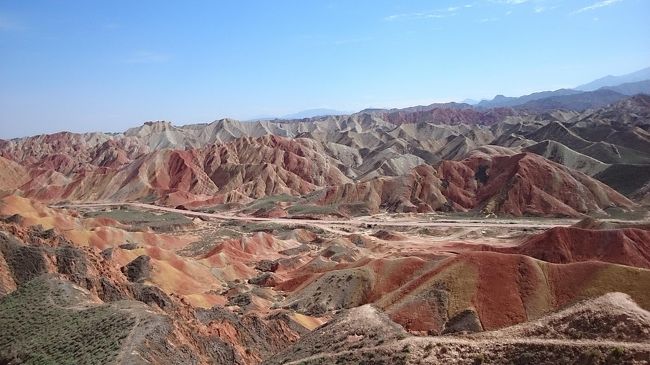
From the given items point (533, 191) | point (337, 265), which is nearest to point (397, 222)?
point (533, 191)

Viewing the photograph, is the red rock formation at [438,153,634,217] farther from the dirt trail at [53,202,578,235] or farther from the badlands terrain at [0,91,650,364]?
the dirt trail at [53,202,578,235]

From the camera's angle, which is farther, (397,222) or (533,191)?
(533,191)

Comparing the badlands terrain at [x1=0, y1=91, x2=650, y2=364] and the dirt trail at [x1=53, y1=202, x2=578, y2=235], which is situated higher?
the badlands terrain at [x1=0, y1=91, x2=650, y2=364]

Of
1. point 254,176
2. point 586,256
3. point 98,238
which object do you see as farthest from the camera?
point 254,176

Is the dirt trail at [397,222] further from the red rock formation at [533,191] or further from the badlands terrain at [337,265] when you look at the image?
the red rock formation at [533,191]

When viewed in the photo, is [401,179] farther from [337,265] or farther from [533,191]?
[337,265]

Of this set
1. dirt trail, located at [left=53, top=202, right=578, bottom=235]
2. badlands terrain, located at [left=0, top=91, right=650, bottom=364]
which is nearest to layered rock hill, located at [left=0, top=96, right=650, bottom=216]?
badlands terrain, located at [left=0, top=91, right=650, bottom=364]

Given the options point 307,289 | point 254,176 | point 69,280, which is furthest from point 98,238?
point 254,176

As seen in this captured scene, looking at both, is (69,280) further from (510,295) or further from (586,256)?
(586,256)
